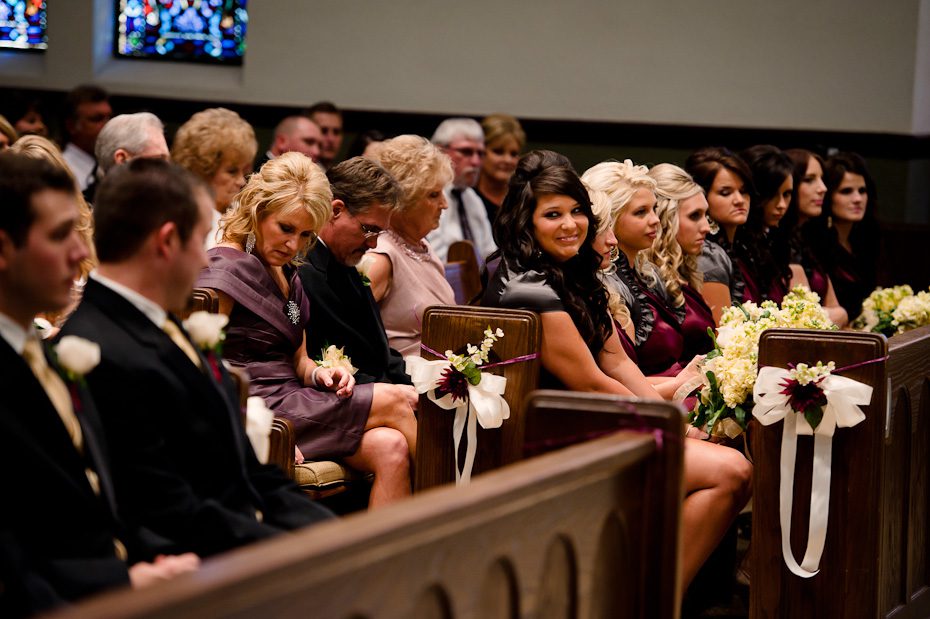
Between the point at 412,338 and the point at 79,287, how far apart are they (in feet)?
4.91

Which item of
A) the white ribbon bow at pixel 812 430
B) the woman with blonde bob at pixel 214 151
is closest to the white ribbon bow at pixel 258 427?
the white ribbon bow at pixel 812 430

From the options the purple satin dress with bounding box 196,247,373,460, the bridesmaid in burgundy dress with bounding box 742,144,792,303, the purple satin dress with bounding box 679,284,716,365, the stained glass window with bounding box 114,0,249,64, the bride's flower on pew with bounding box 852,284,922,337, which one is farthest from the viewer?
the stained glass window with bounding box 114,0,249,64

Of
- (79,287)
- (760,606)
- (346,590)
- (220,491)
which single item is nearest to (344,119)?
(79,287)

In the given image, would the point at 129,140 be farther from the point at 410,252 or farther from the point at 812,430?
the point at 812,430

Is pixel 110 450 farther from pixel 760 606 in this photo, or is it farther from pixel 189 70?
pixel 189 70

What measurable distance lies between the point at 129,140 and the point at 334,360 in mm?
1628

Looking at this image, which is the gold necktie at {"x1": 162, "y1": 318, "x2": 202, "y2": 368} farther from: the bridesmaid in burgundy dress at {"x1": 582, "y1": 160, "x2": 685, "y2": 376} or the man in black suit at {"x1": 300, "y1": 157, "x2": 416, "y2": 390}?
the bridesmaid in burgundy dress at {"x1": 582, "y1": 160, "x2": 685, "y2": 376}

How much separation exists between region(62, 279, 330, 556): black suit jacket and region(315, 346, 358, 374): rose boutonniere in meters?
1.70

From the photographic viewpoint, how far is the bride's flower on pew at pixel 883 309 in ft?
19.5

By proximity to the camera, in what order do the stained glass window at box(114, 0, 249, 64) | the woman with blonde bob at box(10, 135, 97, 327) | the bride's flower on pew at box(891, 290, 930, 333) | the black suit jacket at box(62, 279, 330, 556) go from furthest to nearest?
the stained glass window at box(114, 0, 249, 64), the bride's flower on pew at box(891, 290, 930, 333), the woman with blonde bob at box(10, 135, 97, 327), the black suit jacket at box(62, 279, 330, 556)

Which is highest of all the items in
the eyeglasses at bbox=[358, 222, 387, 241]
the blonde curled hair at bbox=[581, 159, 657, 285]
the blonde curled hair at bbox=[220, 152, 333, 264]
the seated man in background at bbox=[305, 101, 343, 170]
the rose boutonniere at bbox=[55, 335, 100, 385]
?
the seated man in background at bbox=[305, 101, 343, 170]

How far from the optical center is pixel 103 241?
7.64 ft

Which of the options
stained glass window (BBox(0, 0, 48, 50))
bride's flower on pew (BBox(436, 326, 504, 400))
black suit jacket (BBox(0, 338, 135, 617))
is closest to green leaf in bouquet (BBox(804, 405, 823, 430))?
bride's flower on pew (BBox(436, 326, 504, 400))

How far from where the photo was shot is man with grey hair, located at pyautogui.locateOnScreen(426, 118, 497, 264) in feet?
24.3
